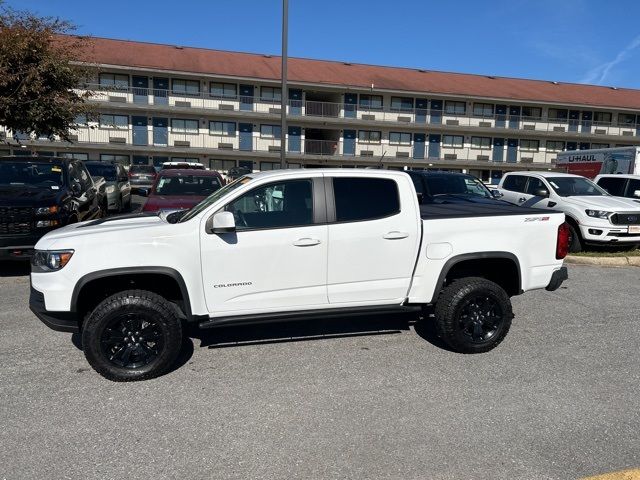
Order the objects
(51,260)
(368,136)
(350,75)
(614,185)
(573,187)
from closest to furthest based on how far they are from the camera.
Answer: (51,260), (573,187), (614,185), (368,136), (350,75)

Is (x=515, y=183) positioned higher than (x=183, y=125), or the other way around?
(x=183, y=125)

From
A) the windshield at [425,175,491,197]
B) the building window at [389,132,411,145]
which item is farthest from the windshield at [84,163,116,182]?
the building window at [389,132,411,145]

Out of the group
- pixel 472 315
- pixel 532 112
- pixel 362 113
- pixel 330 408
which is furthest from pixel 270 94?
pixel 330 408

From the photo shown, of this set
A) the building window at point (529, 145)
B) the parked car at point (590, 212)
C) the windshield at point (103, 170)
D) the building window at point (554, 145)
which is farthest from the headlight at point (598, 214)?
the building window at point (554, 145)

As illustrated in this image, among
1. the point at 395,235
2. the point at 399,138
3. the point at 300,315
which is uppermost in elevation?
the point at 399,138

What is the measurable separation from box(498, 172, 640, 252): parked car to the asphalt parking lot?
15.9 feet

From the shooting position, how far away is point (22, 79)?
10.7m

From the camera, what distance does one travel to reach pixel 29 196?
7.52 metres

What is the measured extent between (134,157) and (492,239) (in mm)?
36531

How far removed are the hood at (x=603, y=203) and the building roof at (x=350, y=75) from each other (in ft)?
97.2

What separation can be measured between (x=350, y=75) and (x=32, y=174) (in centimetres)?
3520

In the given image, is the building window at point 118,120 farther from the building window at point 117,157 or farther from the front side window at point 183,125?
the front side window at point 183,125

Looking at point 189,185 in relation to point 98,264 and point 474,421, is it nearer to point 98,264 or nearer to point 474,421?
point 98,264

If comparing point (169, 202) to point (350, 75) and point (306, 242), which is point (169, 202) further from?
point (350, 75)
